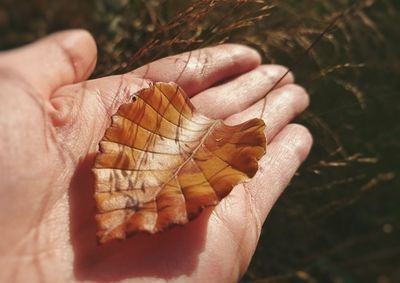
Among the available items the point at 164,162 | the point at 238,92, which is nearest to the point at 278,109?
the point at 238,92

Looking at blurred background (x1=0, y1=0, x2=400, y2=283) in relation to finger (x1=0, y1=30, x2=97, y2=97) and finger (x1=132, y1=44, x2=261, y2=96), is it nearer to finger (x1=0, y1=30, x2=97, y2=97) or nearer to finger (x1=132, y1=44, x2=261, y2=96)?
finger (x1=132, y1=44, x2=261, y2=96)

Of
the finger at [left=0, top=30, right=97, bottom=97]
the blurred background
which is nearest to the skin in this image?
the finger at [left=0, top=30, right=97, bottom=97]

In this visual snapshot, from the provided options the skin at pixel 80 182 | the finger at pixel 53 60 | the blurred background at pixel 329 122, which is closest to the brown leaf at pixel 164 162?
the skin at pixel 80 182

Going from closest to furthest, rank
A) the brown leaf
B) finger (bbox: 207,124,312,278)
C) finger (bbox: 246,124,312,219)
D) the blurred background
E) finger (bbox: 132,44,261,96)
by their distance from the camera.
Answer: the brown leaf < finger (bbox: 207,124,312,278) < finger (bbox: 246,124,312,219) < finger (bbox: 132,44,261,96) < the blurred background

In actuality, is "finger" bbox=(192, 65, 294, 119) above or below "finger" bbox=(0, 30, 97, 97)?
below

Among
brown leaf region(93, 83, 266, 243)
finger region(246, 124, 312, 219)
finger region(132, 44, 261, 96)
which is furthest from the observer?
finger region(132, 44, 261, 96)

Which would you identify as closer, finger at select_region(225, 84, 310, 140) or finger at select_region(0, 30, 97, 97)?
finger at select_region(0, 30, 97, 97)

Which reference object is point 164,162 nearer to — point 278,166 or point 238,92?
point 278,166

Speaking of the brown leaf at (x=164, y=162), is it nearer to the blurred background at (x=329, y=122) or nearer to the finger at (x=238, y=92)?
the finger at (x=238, y=92)
